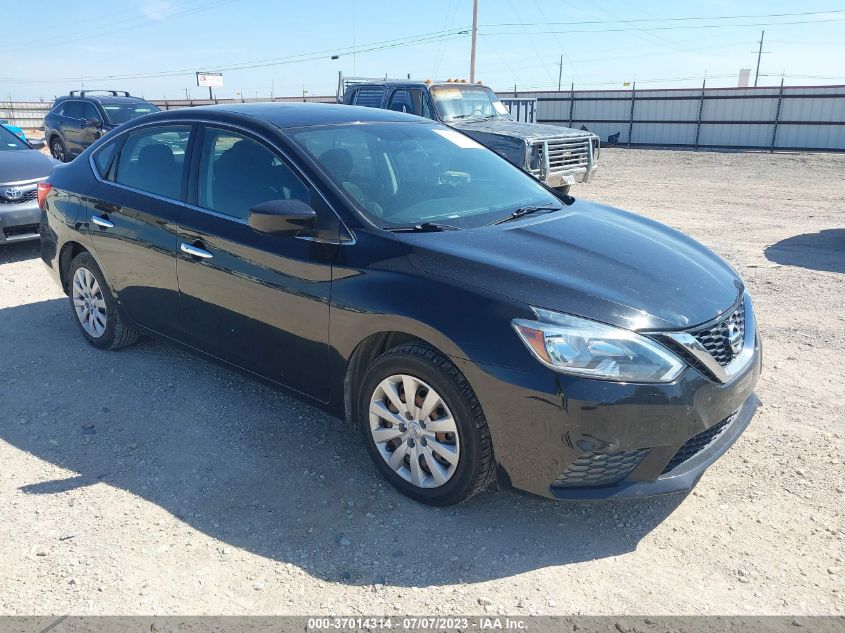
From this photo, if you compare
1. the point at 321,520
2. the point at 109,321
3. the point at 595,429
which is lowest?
the point at 321,520

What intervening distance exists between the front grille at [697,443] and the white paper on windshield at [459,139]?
2367 mm

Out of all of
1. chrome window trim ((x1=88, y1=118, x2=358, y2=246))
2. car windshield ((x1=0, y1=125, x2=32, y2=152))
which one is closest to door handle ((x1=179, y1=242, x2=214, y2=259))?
chrome window trim ((x1=88, y1=118, x2=358, y2=246))

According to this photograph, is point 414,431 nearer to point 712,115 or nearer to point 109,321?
point 109,321

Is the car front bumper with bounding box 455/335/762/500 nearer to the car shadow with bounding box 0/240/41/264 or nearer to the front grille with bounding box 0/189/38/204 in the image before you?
the front grille with bounding box 0/189/38/204

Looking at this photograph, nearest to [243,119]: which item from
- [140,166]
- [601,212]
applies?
[140,166]

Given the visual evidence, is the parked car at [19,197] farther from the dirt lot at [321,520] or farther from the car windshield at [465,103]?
the car windshield at [465,103]

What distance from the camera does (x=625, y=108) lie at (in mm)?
26297

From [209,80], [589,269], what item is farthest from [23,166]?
[209,80]

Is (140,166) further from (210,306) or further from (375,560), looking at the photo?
(375,560)

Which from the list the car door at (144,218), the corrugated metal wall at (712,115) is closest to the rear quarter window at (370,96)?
the car door at (144,218)

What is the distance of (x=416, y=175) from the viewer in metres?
3.95

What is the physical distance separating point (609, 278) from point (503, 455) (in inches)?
35.9

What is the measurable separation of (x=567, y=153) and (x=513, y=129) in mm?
986

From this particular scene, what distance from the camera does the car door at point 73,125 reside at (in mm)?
15590
